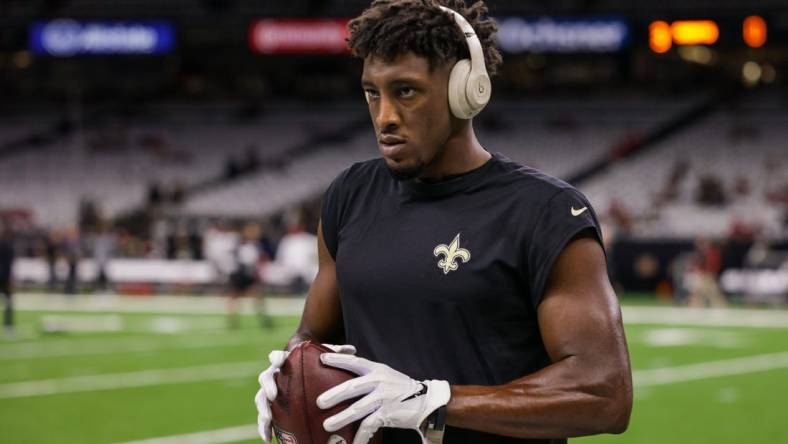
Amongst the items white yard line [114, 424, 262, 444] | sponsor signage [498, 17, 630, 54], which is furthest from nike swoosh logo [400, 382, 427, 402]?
sponsor signage [498, 17, 630, 54]

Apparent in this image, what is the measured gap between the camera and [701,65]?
35.2 m

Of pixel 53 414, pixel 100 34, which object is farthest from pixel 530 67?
pixel 53 414

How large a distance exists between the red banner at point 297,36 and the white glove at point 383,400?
28.3m

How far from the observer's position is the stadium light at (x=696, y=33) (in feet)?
95.3

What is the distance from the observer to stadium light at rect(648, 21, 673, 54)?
95.7 ft

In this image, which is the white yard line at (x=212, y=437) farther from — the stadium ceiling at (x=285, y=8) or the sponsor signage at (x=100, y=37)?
the sponsor signage at (x=100, y=37)

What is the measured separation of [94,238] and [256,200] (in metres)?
6.27

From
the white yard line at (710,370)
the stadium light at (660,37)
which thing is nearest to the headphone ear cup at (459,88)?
the white yard line at (710,370)

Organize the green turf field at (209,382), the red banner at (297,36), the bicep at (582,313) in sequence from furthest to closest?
the red banner at (297,36) < the green turf field at (209,382) < the bicep at (582,313)

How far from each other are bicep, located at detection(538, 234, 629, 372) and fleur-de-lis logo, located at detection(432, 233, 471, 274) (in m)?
0.20

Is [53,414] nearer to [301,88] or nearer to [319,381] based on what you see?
[319,381]

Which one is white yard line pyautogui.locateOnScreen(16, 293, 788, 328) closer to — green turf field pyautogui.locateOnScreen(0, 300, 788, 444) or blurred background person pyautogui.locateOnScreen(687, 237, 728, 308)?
blurred background person pyautogui.locateOnScreen(687, 237, 728, 308)

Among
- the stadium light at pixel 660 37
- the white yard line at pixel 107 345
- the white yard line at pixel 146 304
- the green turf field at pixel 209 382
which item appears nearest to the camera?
the green turf field at pixel 209 382

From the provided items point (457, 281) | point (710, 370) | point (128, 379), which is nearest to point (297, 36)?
point (710, 370)
